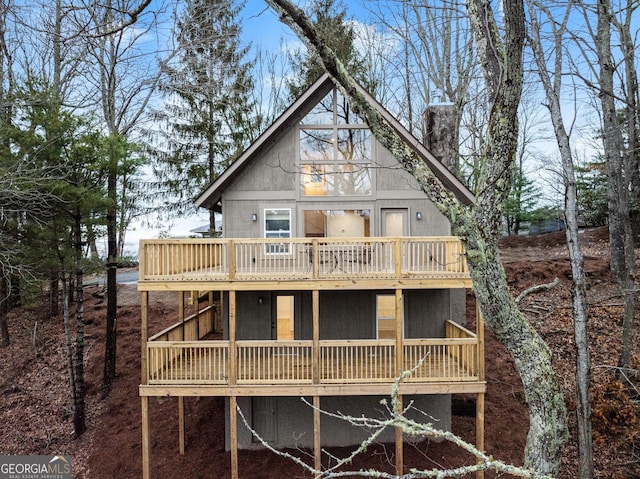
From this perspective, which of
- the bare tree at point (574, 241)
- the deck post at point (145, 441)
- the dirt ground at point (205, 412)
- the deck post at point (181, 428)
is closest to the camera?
the bare tree at point (574, 241)

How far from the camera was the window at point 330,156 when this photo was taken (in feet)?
34.6

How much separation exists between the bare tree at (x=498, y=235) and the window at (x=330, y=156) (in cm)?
683

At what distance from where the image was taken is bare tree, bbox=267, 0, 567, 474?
345 centimetres

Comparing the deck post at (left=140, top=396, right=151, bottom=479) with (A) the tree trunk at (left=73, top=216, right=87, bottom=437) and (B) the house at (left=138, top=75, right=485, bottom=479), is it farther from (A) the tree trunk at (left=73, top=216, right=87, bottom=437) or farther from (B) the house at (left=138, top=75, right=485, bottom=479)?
(A) the tree trunk at (left=73, top=216, right=87, bottom=437)

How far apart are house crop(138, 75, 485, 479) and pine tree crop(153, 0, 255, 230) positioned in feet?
24.5

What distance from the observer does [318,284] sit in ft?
27.5

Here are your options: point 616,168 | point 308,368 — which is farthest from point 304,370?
point 616,168

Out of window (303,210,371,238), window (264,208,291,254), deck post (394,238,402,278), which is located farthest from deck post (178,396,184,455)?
deck post (394,238,402,278)

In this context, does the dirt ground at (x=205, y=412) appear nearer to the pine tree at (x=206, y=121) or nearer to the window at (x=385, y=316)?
the window at (x=385, y=316)

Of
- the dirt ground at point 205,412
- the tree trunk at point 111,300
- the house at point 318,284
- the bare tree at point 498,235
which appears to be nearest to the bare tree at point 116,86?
the tree trunk at point 111,300

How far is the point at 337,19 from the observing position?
17.7 m

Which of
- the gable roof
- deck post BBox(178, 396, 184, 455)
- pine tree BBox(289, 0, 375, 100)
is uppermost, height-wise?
pine tree BBox(289, 0, 375, 100)

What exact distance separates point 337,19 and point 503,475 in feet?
61.6

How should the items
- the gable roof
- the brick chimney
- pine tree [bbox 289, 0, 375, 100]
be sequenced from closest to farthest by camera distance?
the gable roof
the brick chimney
pine tree [bbox 289, 0, 375, 100]
